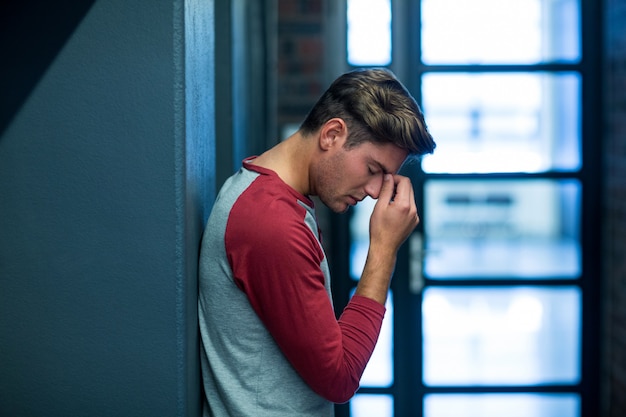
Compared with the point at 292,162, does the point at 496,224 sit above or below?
below

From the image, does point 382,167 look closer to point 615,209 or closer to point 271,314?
point 271,314

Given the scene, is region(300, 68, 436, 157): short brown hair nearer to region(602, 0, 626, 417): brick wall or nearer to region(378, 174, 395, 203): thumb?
region(378, 174, 395, 203): thumb

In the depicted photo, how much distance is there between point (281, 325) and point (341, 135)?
33 centimetres

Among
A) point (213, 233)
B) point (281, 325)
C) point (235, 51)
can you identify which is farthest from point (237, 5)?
point (281, 325)

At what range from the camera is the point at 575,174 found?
10.6 ft

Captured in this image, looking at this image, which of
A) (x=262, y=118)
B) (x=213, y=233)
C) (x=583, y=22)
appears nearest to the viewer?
(x=213, y=233)

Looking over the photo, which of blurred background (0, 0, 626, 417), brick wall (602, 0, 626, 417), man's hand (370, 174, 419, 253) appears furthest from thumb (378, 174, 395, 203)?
brick wall (602, 0, 626, 417)

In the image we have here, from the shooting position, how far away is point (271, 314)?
1065 millimetres

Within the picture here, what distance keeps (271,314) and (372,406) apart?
7.94ft

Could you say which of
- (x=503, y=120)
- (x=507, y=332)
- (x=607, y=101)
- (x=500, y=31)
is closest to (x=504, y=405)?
(x=507, y=332)

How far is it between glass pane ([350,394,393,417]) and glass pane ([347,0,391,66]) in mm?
1476

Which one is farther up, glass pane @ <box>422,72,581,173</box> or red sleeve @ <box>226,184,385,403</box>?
glass pane @ <box>422,72,581,173</box>

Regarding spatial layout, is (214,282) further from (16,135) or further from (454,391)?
(454,391)

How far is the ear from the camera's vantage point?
1.20 meters
